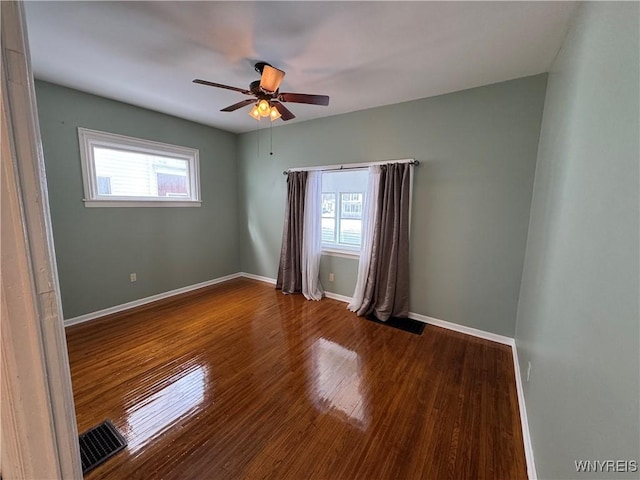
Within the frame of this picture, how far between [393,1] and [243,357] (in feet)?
9.27

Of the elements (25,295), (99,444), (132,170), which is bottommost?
(99,444)

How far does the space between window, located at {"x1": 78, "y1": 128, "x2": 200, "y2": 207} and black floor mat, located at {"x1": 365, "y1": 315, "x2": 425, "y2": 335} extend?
3194mm

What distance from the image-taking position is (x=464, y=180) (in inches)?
107

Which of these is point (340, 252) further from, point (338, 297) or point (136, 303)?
point (136, 303)

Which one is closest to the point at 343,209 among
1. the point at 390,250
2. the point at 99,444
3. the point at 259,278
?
the point at 390,250

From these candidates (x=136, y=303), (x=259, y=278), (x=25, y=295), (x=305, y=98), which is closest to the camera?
(x=25, y=295)

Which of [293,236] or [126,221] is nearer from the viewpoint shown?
[126,221]

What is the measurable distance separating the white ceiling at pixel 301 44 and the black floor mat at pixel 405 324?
2.52 meters

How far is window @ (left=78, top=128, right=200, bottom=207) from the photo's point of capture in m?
3.00

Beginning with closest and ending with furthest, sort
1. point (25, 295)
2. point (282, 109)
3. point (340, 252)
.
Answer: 1. point (25, 295)
2. point (282, 109)
3. point (340, 252)

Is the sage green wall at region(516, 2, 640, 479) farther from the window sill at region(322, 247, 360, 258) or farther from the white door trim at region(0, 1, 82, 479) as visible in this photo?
the window sill at region(322, 247, 360, 258)

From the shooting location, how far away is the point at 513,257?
100 inches

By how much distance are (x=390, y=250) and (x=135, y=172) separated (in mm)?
3390

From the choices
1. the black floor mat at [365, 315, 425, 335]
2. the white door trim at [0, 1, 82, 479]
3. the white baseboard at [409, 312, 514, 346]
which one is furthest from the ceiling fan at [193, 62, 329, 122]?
the white baseboard at [409, 312, 514, 346]
